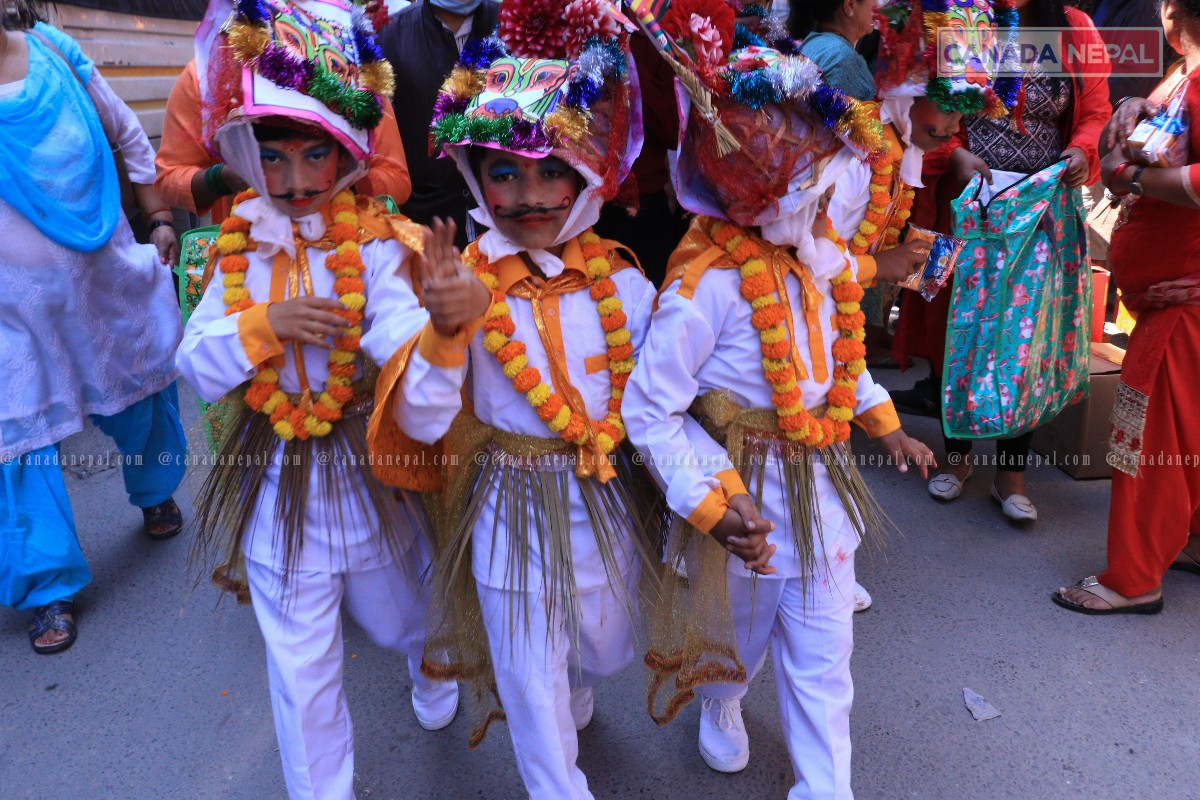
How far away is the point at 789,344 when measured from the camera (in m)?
1.96

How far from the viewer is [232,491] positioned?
2164 mm

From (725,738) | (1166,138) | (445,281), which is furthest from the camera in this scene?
(1166,138)

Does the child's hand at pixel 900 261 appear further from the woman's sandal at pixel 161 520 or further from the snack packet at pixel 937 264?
the woman's sandal at pixel 161 520

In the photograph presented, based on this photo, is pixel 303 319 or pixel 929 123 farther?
pixel 929 123

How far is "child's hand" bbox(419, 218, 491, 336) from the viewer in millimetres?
1599

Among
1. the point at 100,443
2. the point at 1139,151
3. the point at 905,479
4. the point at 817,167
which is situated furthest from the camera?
the point at 100,443

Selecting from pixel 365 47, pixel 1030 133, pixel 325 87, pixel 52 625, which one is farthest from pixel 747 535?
pixel 52 625

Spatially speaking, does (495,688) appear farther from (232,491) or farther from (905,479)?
(905,479)

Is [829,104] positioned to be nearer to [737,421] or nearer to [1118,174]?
[737,421]

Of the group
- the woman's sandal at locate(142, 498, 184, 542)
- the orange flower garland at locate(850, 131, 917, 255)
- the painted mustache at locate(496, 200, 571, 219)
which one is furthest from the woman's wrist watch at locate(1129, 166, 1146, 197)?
the woman's sandal at locate(142, 498, 184, 542)

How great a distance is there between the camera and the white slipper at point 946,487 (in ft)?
12.5

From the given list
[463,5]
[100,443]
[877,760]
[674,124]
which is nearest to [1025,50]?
[674,124]

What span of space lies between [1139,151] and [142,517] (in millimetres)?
4015

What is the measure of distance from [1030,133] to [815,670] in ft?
7.70
